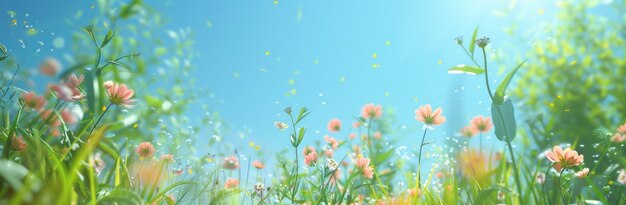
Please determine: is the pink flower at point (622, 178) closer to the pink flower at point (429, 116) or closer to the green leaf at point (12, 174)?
the pink flower at point (429, 116)

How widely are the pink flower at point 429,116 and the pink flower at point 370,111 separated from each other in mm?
1085

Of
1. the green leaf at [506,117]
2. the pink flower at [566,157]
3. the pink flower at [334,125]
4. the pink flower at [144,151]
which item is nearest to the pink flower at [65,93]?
the pink flower at [144,151]

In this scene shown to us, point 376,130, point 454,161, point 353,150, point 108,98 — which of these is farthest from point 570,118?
point 108,98

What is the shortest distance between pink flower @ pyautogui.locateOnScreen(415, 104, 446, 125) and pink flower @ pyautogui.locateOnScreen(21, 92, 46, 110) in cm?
131

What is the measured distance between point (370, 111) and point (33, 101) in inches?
77.7

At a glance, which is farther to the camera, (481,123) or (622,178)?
(481,123)

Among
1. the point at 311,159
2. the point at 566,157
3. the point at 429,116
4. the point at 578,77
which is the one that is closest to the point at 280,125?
the point at 311,159

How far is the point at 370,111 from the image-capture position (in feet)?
9.78

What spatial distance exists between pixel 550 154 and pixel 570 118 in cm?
331

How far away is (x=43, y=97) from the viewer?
1463 millimetres

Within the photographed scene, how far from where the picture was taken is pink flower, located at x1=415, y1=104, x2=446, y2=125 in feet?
6.00

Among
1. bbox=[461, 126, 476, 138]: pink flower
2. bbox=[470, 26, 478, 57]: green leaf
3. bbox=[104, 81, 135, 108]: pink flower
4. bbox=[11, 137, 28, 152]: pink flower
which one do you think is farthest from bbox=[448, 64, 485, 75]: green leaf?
bbox=[461, 126, 476, 138]: pink flower

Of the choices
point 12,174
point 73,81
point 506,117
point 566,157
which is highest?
point 73,81

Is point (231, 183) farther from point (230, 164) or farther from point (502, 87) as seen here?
point (502, 87)
